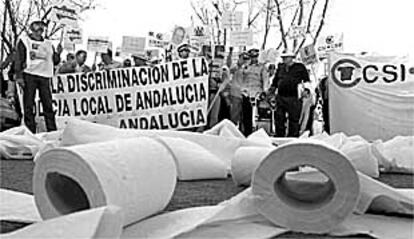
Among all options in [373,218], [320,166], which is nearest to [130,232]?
[320,166]

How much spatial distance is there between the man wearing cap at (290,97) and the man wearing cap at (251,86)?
1.74 ft

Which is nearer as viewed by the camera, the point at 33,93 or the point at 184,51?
the point at 33,93

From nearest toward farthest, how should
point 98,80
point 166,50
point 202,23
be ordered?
point 98,80, point 166,50, point 202,23

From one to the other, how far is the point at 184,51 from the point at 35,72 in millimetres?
2209

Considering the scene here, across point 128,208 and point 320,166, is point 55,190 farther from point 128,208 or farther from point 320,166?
point 320,166

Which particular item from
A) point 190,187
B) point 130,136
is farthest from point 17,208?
point 130,136

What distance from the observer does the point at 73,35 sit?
7094 millimetres

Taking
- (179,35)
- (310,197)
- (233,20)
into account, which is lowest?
(310,197)

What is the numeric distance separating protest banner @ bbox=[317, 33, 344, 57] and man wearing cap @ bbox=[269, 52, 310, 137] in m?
1.87

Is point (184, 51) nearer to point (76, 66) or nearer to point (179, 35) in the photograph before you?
point (179, 35)

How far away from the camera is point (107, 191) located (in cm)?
131

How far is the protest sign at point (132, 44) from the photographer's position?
697 centimetres

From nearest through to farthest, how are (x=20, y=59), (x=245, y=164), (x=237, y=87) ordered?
(x=245, y=164) < (x=20, y=59) < (x=237, y=87)

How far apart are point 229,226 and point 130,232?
0.80 feet
